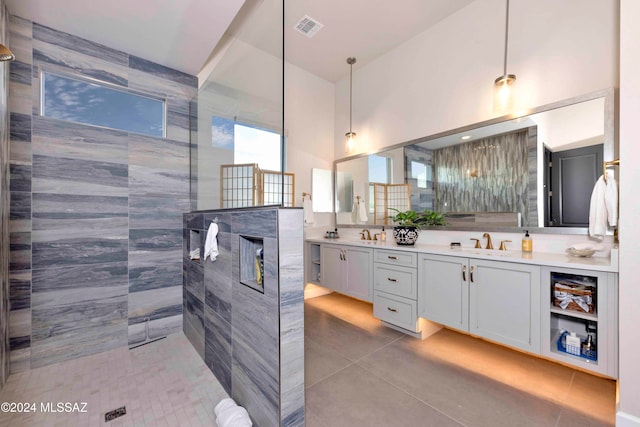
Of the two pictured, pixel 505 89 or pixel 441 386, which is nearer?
pixel 441 386

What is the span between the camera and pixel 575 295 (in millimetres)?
1621

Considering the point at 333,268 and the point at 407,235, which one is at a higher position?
the point at 407,235

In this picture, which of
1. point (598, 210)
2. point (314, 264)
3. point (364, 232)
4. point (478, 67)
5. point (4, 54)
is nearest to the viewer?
point (4, 54)

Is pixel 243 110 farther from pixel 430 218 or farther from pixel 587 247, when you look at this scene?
pixel 587 247

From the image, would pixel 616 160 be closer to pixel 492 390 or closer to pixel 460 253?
pixel 460 253

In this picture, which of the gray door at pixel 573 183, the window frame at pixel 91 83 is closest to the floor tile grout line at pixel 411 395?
the gray door at pixel 573 183

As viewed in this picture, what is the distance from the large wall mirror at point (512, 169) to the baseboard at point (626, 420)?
1139 mm

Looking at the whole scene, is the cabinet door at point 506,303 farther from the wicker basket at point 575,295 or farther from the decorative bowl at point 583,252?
the decorative bowl at point 583,252

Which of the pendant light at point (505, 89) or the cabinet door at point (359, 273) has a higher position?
the pendant light at point (505, 89)

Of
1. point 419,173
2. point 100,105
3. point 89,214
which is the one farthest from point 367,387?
point 100,105

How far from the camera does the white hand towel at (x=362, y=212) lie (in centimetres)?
357

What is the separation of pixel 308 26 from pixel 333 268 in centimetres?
290

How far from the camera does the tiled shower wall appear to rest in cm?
196

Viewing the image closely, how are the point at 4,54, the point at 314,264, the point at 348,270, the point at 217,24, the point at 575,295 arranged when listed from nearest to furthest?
the point at 4,54 < the point at 575,295 < the point at 217,24 < the point at 348,270 < the point at 314,264
